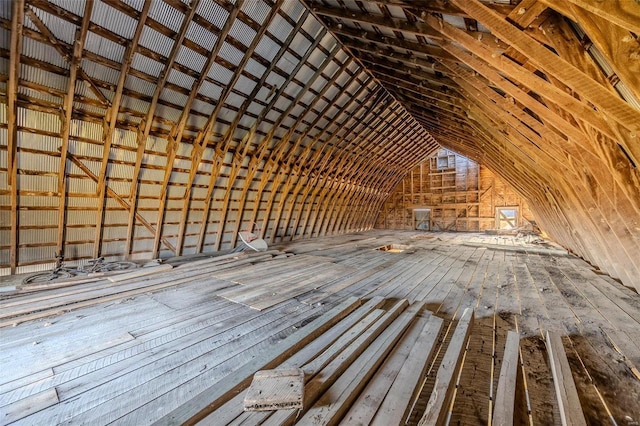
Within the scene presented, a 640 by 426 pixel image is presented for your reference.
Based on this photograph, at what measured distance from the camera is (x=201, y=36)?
17.6 ft

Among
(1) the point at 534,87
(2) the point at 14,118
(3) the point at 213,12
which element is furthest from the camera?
Answer: (3) the point at 213,12

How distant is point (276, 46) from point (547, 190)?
28.1 ft

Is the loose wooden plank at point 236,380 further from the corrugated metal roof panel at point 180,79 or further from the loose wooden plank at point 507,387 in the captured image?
the corrugated metal roof panel at point 180,79

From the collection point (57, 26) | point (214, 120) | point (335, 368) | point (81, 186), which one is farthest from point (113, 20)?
point (335, 368)

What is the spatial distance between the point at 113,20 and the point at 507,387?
7642mm

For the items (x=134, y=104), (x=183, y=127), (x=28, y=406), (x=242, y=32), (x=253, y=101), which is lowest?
(x=28, y=406)

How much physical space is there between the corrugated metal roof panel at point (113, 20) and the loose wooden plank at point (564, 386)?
309 inches

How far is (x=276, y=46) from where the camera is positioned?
6.23 meters

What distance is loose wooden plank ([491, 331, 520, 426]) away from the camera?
1.74 m

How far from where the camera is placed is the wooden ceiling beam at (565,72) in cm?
207

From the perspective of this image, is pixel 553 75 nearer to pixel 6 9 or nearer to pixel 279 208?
pixel 6 9

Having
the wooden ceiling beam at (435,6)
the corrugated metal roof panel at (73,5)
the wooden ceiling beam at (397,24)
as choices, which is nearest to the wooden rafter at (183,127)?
the wooden ceiling beam at (397,24)

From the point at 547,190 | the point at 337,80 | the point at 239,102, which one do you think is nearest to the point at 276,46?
the point at 239,102

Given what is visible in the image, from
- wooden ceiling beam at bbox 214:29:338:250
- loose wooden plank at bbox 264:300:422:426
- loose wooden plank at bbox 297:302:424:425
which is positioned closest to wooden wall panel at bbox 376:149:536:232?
wooden ceiling beam at bbox 214:29:338:250
